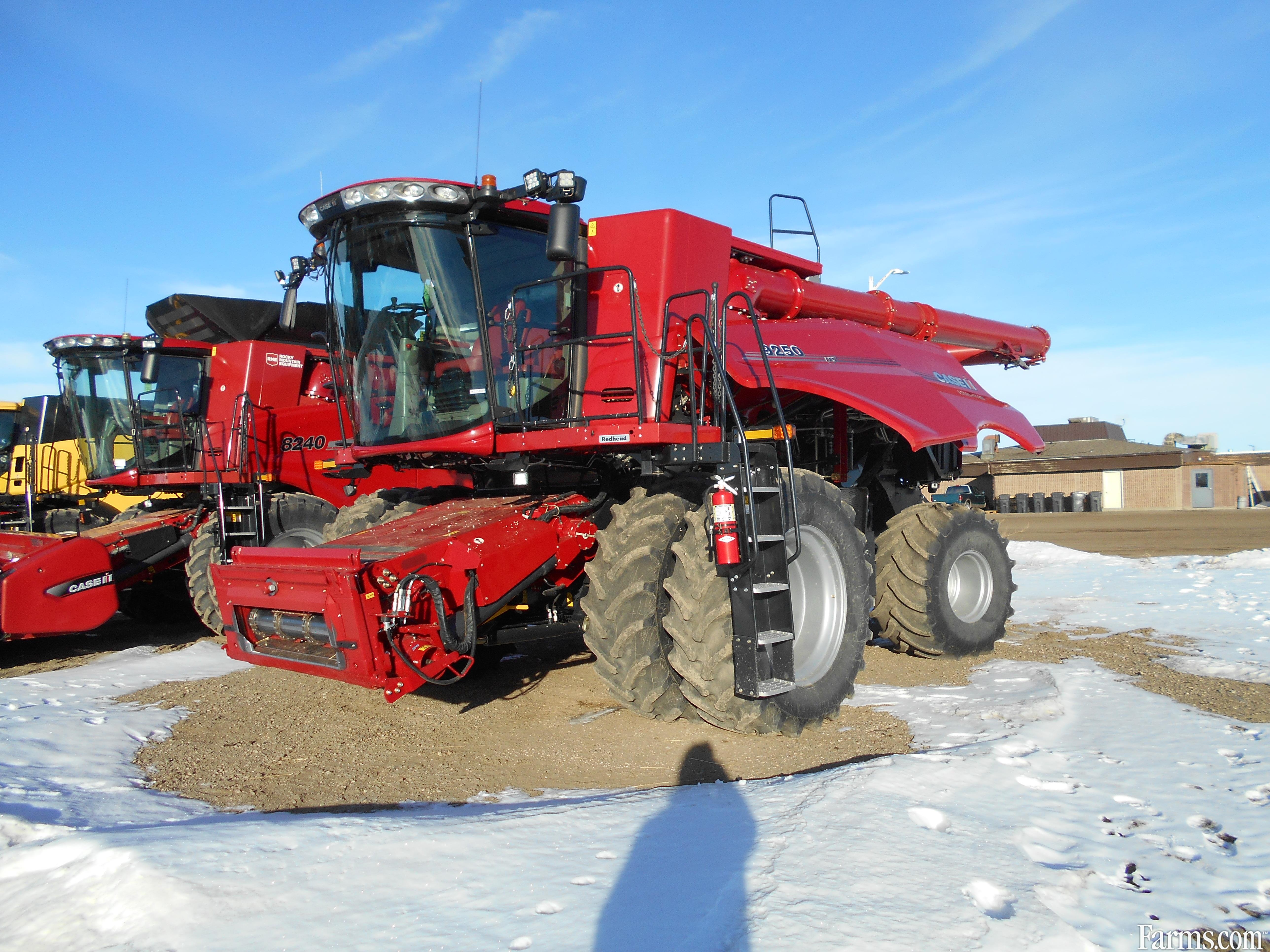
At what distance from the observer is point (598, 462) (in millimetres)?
5336

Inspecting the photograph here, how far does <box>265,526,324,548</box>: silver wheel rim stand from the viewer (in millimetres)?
7617

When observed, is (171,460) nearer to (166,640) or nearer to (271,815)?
(166,640)

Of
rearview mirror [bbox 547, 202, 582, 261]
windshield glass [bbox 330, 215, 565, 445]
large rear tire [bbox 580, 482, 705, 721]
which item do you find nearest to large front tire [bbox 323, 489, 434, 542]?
windshield glass [bbox 330, 215, 565, 445]

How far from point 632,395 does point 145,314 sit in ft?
26.7

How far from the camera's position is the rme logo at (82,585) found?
22.5 feet

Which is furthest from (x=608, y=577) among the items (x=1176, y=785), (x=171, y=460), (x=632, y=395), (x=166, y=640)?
(x=171, y=460)

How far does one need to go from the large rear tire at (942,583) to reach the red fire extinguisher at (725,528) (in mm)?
2672

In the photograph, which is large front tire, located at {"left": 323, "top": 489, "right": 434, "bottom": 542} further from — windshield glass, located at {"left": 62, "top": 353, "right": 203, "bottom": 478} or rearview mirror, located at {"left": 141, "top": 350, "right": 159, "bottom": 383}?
windshield glass, located at {"left": 62, "top": 353, "right": 203, "bottom": 478}

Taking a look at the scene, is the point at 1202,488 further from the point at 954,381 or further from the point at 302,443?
the point at 302,443

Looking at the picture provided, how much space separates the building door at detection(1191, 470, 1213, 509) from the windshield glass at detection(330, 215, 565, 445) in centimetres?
3956

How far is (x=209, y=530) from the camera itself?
790cm

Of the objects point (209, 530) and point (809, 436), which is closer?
point (809, 436)

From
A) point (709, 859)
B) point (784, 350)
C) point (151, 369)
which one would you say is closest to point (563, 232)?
point (784, 350)

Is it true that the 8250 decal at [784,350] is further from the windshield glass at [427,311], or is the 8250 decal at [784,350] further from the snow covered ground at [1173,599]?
the snow covered ground at [1173,599]
